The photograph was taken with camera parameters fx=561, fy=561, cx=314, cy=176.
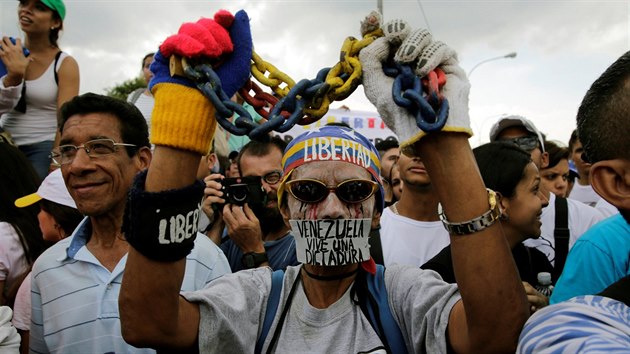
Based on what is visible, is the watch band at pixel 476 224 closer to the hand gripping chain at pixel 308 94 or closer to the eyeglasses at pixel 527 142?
the hand gripping chain at pixel 308 94

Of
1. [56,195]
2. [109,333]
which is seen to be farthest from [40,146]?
[109,333]

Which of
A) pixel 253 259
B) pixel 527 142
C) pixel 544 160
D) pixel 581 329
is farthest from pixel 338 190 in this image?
pixel 544 160

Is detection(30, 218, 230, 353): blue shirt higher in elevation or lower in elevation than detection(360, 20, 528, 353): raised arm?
lower

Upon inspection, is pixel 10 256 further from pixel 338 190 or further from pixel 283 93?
pixel 283 93

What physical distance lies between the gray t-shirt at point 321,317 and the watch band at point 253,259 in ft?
4.01

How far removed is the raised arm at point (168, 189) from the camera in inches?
64.5

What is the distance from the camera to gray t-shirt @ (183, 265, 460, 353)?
1.77 metres

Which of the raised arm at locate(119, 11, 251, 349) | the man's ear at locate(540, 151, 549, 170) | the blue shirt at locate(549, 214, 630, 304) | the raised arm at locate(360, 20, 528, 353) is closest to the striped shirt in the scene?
the raised arm at locate(360, 20, 528, 353)

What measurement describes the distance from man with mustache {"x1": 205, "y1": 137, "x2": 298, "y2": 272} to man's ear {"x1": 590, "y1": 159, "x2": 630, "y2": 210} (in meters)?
2.07

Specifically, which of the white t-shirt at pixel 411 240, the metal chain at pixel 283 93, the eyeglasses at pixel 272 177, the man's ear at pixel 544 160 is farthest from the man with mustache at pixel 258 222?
the man's ear at pixel 544 160

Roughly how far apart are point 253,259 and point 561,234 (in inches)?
81.2

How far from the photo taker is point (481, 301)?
1557 millimetres

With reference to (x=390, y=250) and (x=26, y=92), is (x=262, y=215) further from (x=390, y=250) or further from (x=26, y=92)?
(x=26, y=92)

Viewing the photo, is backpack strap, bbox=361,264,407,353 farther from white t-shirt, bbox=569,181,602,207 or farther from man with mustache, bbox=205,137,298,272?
white t-shirt, bbox=569,181,602,207
